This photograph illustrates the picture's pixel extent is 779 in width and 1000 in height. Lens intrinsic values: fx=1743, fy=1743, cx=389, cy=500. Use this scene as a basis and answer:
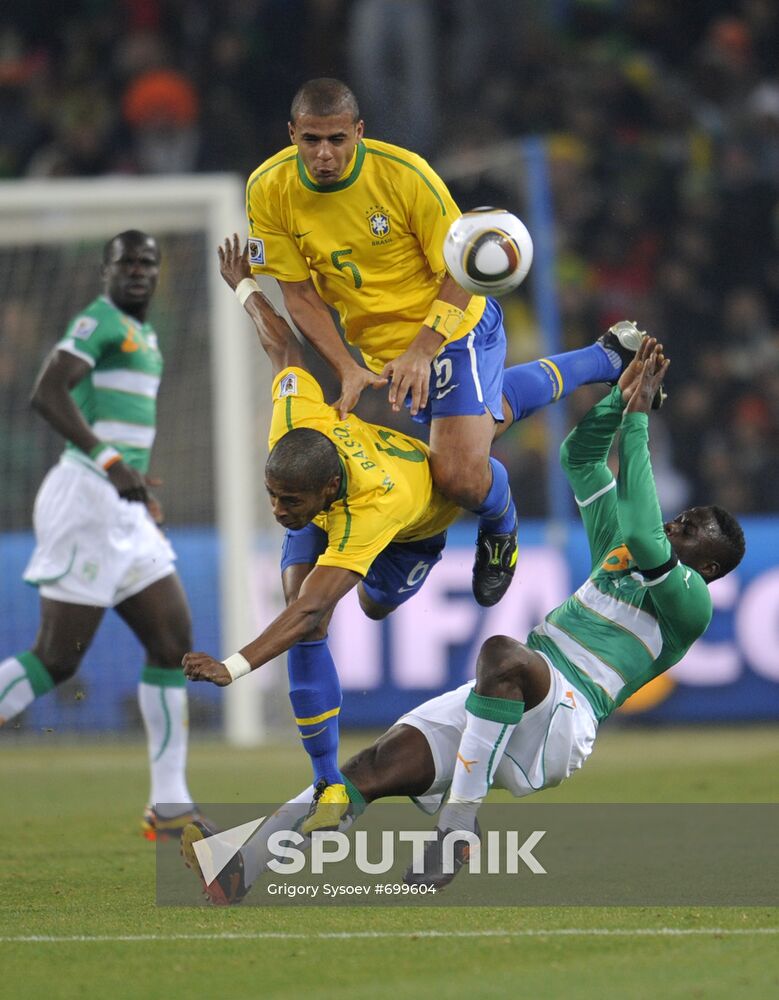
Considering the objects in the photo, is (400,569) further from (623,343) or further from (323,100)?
(323,100)

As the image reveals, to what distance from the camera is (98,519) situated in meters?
8.35

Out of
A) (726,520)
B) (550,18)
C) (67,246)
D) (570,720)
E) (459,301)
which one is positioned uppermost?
(550,18)

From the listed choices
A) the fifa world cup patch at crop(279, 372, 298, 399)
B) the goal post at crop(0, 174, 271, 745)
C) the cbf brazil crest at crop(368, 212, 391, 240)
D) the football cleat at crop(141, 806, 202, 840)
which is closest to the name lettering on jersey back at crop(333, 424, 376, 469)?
the fifa world cup patch at crop(279, 372, 298, 399)

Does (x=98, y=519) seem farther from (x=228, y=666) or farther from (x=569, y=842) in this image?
(x=228, y=666)

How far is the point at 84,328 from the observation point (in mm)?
8039

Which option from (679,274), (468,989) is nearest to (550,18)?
(679,274)

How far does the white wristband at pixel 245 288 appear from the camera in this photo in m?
6.73

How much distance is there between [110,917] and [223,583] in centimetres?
608

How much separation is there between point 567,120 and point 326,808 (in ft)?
33.6

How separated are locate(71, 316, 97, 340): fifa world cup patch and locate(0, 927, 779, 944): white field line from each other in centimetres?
358

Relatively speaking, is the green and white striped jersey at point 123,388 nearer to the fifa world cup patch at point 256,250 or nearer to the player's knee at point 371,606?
the fifa world cup patch at point 256,250

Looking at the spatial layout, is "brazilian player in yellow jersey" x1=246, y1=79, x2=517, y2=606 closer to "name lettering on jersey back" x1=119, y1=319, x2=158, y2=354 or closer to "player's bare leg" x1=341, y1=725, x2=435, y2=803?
"player's bare leg" x1=341, y1=725, x2=435, y2=803

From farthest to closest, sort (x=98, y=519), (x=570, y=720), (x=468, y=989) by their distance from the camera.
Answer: (x=98, y=519), (x=570, y=720), (x=468, y=989)

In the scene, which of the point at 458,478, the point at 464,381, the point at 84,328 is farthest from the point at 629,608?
the point at 84,328
